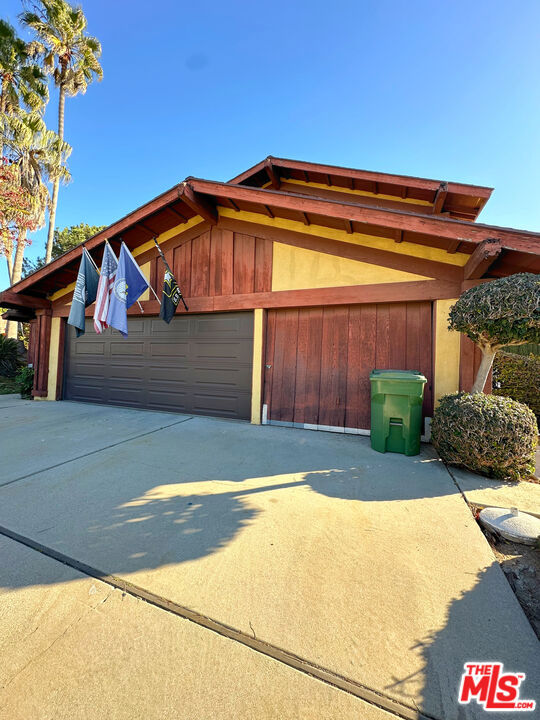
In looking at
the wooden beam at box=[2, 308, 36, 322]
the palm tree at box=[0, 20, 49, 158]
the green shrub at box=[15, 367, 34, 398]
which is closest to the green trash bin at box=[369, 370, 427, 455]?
the green shrub at box=[15, 367, 34, 398]

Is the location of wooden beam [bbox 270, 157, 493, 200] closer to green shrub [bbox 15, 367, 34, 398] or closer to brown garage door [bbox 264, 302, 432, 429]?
brown garage door [bbox 264, 302, 432, 429]

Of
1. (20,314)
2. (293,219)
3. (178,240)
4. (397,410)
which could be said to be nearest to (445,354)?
(397,410)

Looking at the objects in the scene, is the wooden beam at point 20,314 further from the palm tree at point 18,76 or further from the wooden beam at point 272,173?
the palm tree at point 18,76

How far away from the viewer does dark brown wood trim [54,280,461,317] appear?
15.2 feet

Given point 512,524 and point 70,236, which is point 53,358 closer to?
point 512,524

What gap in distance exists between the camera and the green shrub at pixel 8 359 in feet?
37.4

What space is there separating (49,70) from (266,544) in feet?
70.3

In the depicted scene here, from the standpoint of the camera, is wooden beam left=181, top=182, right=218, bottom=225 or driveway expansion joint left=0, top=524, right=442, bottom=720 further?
wooden beam left=181, top=182, right=218, bottom=225

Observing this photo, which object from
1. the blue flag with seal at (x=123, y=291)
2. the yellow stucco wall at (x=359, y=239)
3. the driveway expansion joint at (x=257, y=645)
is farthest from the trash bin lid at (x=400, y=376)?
the blue flag with seal at (x=123, y=291)

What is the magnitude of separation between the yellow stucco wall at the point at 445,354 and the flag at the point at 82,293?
6469 millimetres

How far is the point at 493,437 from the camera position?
3.14 metres

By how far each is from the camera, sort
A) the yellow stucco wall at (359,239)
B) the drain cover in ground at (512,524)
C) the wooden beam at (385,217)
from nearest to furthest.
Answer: the drain cover in ground at (512,524) < the wooden beam at (385,217) < the yellow stucco wall at (359,239)

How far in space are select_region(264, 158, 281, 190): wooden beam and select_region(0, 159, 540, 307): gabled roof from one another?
1.10 feet

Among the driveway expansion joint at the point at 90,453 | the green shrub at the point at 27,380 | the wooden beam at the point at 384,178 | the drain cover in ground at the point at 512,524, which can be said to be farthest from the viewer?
the green shrub at the point at 27,380
